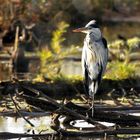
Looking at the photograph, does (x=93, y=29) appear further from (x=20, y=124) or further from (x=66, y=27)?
(x=66, y=27)

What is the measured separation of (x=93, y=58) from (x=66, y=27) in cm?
1541

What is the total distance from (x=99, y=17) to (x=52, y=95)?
22.6m

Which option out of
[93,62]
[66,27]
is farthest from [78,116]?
[66,27]

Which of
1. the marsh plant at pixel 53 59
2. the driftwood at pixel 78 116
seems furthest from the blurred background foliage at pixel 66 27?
the driftwood at pixel 78 116

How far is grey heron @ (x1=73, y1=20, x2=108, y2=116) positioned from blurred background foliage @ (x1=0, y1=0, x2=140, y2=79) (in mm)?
3381

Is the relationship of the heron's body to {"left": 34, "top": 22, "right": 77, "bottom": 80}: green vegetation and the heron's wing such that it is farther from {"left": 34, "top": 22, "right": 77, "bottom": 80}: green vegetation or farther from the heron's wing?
{"left": 34, "top": 22, "right": 77, "bottom": 80}: green vegetation

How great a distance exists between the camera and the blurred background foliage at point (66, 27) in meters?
15.1

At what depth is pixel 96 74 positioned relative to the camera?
10.8 meters

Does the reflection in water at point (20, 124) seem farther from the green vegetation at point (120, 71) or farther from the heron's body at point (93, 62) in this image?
the green vegetation at point (120, 71)

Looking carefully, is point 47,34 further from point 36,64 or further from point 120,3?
point 120,3

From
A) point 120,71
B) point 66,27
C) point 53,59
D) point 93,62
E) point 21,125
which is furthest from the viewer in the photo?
point 66,27

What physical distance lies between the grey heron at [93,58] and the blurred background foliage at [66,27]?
11.1 feet

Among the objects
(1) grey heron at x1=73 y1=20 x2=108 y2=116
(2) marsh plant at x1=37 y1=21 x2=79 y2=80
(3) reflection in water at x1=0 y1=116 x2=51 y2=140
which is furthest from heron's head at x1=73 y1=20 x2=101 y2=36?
(2) marsh plant at x1=37 y1=21 x2=79 y2=80

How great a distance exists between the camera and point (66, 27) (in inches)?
1035
